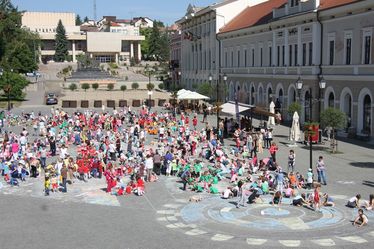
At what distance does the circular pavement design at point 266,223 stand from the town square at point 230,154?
7cm

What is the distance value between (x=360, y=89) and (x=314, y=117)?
623cm

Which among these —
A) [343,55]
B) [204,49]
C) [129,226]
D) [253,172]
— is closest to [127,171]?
[253,172]

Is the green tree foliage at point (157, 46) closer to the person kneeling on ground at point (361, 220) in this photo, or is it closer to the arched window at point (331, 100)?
the arched window at point (331, 100)

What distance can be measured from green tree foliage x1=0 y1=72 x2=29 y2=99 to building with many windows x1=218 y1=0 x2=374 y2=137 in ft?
87.6

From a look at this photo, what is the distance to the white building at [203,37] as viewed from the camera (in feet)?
207

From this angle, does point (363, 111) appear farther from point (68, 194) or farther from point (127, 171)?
point (68, 194)

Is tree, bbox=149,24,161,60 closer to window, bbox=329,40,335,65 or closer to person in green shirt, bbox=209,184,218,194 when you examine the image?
window, bbox=329,40,335,65

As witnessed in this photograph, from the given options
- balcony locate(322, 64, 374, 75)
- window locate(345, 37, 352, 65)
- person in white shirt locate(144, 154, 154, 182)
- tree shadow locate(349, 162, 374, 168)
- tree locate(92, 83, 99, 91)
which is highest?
window locate(345, 37, 352, 65)

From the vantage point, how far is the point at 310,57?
133ft

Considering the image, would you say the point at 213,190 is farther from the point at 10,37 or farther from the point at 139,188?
the point at 10,37

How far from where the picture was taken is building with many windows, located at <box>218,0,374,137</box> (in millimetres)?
33875

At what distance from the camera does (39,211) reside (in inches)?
743

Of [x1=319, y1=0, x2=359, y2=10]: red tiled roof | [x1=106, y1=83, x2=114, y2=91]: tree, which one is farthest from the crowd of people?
[x1=106, y1=83, x2=114, y2=91]: tree

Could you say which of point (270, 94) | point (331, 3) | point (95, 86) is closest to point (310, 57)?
point (331, 3)
